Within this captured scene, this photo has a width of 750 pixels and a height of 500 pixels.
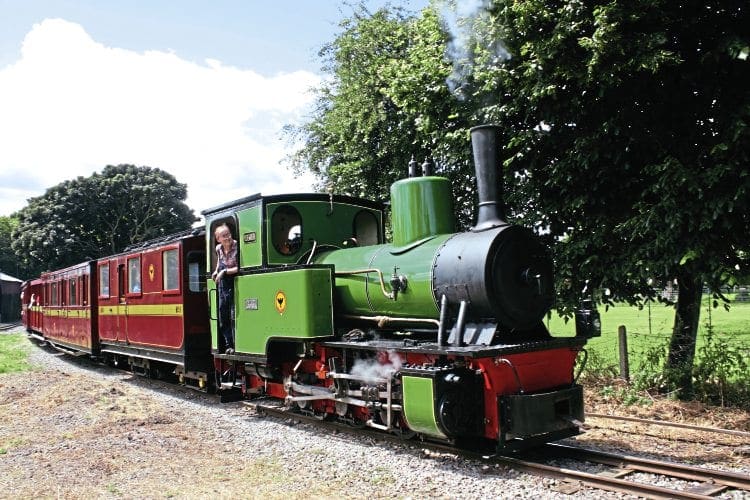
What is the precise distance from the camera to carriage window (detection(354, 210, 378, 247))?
8.88m

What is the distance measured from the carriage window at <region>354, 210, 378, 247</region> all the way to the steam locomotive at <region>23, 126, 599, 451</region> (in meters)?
0.02

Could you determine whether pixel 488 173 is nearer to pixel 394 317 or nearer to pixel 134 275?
pixel 394 317

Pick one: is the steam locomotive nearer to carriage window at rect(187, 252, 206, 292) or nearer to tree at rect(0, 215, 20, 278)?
carriage window at rect(187, 252, 206, 292)


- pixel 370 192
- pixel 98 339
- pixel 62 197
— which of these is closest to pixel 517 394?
pixel 370 192

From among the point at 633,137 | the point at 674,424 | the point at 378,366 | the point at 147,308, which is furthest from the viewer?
the point at 147,308

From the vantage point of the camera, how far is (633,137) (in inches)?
307

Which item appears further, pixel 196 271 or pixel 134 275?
pixel 134 275

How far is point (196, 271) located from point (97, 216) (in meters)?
31.9

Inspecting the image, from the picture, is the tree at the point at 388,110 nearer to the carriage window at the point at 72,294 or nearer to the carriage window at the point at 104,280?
the carriage window at the point at 104,280

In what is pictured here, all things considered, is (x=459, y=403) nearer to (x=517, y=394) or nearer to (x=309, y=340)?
(x=517, y=394)

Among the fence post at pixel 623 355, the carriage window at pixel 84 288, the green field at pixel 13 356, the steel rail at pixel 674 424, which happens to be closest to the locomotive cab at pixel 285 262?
the steel rail at pixel 674 424

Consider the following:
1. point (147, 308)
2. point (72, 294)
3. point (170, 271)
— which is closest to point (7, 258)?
point (72, 294)

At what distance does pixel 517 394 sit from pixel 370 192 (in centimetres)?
821

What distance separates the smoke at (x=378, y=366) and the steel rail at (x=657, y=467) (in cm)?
172
